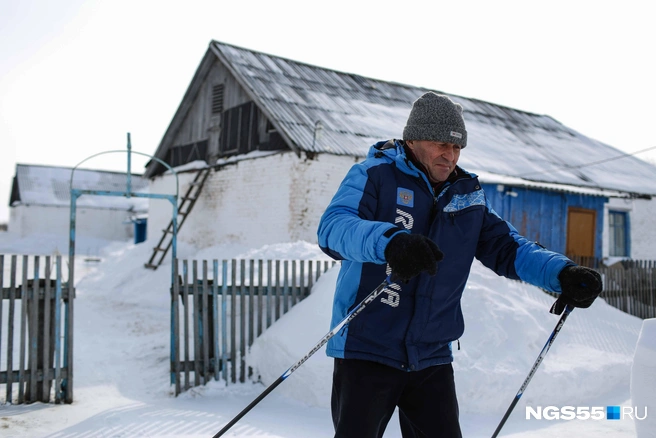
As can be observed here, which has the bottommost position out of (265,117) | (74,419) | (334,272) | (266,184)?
(74,419)

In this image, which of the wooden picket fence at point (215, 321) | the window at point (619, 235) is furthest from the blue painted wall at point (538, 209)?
the wooden picket fence at point (215, 321)

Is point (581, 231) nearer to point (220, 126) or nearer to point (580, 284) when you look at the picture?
point (220, 126)

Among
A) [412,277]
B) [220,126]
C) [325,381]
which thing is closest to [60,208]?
[220,126]

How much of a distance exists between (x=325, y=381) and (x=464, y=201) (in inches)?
111

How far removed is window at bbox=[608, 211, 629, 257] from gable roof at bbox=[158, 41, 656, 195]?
76 centimetres

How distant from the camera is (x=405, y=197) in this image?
7.15 feet

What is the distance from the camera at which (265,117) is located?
13.0 meters

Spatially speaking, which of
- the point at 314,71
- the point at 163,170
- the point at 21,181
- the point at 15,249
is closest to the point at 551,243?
the point at 314,71

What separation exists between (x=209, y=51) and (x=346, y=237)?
1405 cm

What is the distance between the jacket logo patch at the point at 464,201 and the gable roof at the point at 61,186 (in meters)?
30.3

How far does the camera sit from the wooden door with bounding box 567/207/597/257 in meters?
14.0

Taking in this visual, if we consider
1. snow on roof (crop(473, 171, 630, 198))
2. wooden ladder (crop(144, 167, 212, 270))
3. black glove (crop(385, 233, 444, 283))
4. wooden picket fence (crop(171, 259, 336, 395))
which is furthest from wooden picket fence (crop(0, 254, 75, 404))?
wooden ladder (crop(144, 167, 212, 270))

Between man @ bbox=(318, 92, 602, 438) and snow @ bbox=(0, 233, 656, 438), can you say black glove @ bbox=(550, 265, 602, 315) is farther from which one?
snow @ bbox=(0, 233, 656, 438)

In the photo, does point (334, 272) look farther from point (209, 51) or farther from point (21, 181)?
point (21, 181)
